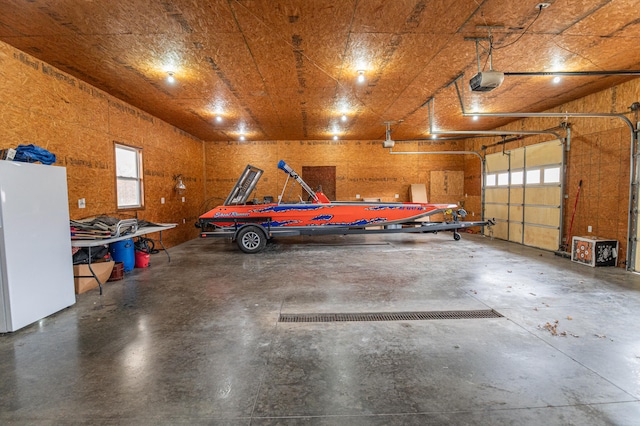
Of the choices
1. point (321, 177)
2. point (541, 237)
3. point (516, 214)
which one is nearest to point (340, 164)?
point (321, 177)

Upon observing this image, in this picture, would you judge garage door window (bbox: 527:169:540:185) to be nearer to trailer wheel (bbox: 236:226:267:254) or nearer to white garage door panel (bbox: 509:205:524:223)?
white garage door panel (bbox: 509:205:524:223)

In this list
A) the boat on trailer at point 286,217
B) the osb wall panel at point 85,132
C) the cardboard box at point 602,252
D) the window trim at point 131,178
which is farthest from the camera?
the boat on trailer at point 286,217

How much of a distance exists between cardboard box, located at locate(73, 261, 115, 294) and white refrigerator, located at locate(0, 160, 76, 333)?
564mm

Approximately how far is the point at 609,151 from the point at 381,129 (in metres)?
5.35

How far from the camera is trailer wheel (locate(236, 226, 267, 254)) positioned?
7188 mm

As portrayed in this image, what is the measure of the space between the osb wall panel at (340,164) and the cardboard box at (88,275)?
255 inches

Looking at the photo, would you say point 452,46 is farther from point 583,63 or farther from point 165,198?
point 165,198

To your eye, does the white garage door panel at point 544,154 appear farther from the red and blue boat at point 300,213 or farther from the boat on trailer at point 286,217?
the red and blue boat at point 300,213

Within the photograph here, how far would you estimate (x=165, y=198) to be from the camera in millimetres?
8109

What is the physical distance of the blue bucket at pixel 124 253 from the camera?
17.8ft

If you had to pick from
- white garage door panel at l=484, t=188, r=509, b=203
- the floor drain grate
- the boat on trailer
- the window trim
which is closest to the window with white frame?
the window trim

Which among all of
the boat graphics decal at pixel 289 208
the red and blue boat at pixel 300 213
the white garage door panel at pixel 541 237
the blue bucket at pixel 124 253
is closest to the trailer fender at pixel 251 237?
the red and blue boat at pixel 300 213

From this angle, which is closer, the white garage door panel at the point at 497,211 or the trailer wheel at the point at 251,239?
the trailer wheel at the point at 251,239

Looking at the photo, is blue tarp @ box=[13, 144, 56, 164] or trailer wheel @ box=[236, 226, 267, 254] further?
trailer wheel @ box=[236, 226, 267, 254]
